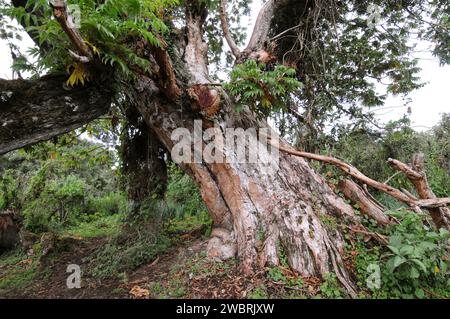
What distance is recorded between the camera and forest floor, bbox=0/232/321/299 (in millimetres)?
2318

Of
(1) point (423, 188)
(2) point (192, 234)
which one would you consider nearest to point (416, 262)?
(1) point (423, 188)

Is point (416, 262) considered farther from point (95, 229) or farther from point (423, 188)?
point (95, 229)

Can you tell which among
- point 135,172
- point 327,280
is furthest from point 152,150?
point 327,280

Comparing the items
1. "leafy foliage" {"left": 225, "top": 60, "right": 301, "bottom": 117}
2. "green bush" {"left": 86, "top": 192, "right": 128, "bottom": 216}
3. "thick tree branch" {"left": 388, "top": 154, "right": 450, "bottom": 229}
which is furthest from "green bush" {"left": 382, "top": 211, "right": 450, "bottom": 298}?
"green bush" {"left": 86, "top": 192, "right": 128, "bottom": 216}

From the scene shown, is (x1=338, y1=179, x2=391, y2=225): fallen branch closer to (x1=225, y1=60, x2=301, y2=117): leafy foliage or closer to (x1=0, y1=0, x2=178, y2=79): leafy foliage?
(x1=225, y1=60, x2=301, y2=117): leafy foliage

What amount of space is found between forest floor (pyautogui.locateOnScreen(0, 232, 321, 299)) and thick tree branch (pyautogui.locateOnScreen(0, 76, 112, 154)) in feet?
5.99

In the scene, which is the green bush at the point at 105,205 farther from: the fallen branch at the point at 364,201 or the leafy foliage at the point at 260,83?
the fallen branch at the point at 364,201

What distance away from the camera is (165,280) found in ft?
9.07

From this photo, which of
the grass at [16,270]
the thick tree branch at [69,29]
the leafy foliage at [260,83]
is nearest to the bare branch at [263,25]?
the leafy foliage at [260,83]

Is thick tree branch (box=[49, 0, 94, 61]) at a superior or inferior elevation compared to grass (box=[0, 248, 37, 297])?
superior

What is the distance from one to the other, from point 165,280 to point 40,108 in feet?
7.32

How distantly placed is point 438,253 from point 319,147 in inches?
127

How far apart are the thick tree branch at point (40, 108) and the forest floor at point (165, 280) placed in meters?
1.83
